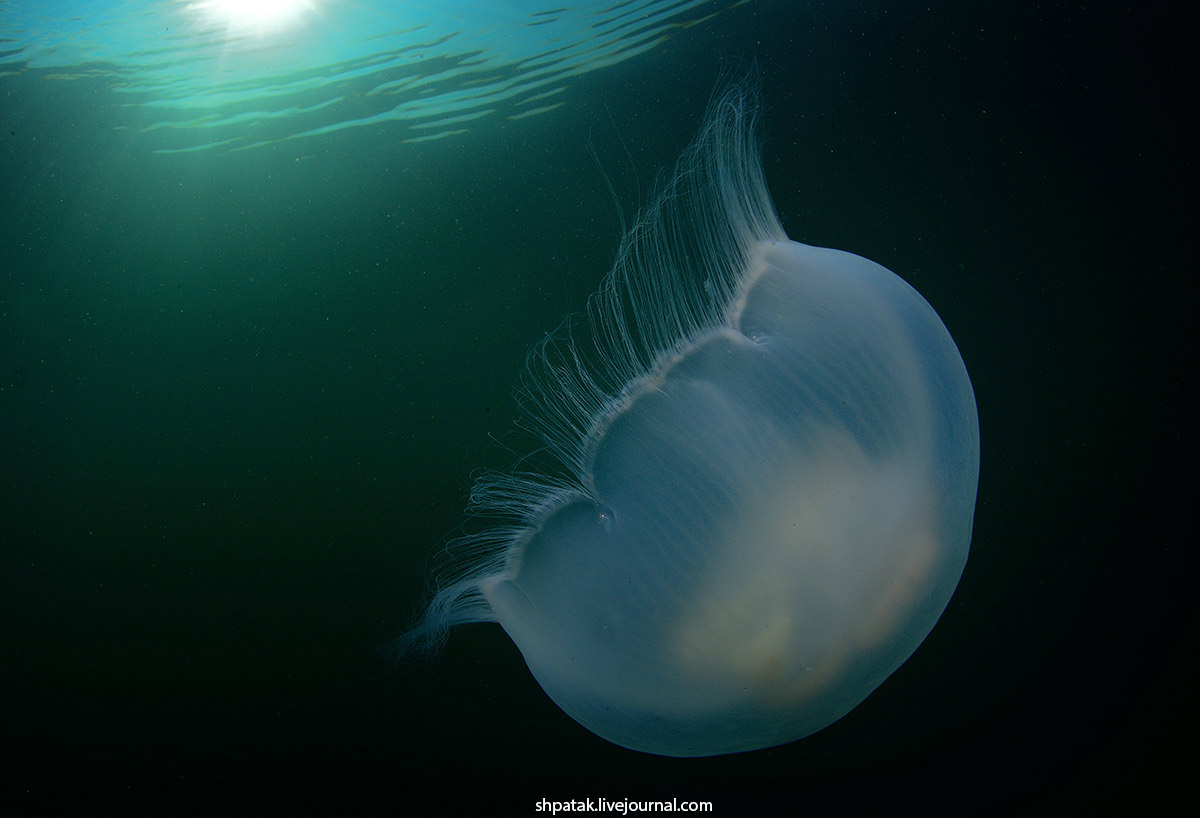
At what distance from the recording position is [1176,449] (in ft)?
13.1

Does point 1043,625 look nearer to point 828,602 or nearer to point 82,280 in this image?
point 828,602

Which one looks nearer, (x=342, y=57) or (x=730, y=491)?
(x=730, y=491)

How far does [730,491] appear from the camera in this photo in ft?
5.87

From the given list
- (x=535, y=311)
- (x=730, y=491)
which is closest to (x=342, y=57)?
(x=535, y=311)

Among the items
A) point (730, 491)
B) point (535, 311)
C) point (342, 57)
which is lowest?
point (730, 491)

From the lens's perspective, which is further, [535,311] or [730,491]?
[535,311]

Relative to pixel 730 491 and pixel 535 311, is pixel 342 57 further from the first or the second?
pixel 730 491

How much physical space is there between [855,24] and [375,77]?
3.17m

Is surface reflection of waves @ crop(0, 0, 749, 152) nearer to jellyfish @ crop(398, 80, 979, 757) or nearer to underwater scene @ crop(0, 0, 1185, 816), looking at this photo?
underwater scene @ crop(0, 0, 1185, 816)

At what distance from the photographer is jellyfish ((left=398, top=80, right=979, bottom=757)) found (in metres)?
1.75

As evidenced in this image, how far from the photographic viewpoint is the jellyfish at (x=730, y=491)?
69.0 inches

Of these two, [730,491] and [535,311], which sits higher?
[535,311]

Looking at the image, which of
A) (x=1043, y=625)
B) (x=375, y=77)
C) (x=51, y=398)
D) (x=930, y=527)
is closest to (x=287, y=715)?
(x=51, y=398)

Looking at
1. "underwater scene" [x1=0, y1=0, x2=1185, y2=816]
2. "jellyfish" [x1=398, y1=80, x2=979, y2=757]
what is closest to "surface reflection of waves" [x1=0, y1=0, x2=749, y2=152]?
"underwater scene" [x1=0, y1=0, x2=1185, y2=816]
